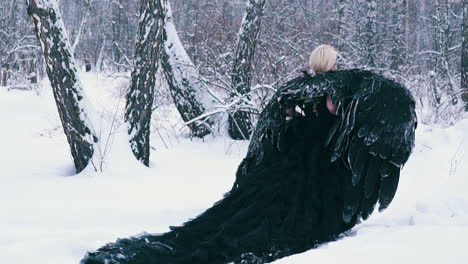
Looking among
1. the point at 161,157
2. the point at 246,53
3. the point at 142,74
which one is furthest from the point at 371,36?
→ the point at 142,74

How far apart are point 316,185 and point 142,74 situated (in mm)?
3466

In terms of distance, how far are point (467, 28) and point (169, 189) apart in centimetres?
873

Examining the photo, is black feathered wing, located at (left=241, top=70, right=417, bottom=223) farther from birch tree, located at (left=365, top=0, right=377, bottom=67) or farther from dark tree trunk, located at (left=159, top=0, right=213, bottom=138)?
birch tree, located at (left=365, top=0, right=377, bottom=67)

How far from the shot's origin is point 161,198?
18.0ft

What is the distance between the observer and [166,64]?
8836mm

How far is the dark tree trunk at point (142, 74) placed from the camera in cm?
664

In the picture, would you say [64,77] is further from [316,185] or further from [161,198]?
[316,185]

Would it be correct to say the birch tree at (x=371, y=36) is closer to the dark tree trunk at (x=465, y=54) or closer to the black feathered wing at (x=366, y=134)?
the dark tree trunk at (x=465, y=54)

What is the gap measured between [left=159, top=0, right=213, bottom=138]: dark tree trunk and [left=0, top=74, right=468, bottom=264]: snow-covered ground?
49 centimetres

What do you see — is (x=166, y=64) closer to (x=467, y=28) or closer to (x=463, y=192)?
(x=463, y=192)

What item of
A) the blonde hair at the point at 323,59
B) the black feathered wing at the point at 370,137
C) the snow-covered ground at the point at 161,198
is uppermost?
the blonde hair at the point at 323,59

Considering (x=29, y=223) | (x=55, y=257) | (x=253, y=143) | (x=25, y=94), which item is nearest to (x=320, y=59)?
(x=253, y=143)

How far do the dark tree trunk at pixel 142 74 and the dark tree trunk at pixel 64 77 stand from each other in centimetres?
69

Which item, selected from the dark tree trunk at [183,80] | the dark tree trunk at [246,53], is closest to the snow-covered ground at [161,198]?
the dark tree trunk at [246,53]
